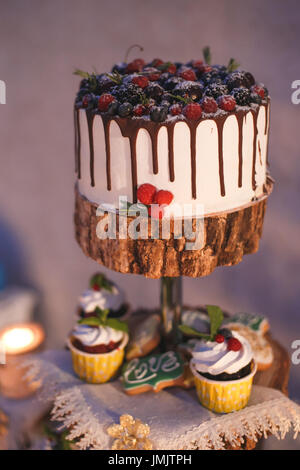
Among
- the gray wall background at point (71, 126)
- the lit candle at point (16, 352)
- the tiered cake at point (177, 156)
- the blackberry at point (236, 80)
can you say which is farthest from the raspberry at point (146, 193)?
the lit candle at point (16, 352)

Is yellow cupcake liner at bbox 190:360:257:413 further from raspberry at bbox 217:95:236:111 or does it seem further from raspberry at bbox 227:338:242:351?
raspberry at bbox 217:95:236:111

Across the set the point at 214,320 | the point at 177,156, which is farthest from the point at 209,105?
the point at 214,320

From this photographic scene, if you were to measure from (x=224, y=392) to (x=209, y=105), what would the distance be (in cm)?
93

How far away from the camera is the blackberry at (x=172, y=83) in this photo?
152 cm

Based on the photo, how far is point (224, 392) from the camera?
1.62 meters

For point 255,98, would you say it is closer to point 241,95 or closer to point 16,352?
point 241,95

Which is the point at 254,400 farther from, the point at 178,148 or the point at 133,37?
the point at 133,37

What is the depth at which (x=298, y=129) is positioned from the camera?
2373mm

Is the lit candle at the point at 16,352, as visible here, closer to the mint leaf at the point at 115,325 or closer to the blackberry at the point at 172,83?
the mint leaf at the point at 115,325

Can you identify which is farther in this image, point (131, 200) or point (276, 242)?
point (276, 242)

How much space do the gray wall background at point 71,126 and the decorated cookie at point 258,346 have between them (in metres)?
0.74

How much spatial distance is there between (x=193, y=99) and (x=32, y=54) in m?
1.82
